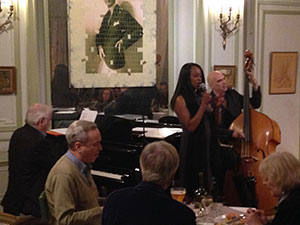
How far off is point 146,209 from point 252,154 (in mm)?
2143

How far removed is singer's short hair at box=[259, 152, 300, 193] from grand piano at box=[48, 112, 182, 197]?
1691mm

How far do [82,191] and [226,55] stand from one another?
3682 mm

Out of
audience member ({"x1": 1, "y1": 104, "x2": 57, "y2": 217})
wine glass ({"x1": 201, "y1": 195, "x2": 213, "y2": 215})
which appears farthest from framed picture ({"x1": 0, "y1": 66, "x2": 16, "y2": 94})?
wine glass ({"x1": 201, "y1": 195, "x2": 213, "y2": 215})

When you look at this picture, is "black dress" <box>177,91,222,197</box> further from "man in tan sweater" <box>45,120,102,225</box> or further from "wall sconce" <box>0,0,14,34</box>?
"wall sconce" <box>0,0,14,34</box>

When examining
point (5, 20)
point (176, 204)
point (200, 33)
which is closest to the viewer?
point (176, 204)

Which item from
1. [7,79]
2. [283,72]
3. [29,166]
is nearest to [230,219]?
[29,166]

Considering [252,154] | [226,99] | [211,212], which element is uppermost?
[226,99]

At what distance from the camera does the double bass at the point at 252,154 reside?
12.5 ft

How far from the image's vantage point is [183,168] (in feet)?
13.3

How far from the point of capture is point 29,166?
337 centimetres

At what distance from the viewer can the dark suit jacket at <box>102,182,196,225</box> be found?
1.88 metres

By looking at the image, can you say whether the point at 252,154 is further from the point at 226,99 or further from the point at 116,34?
the point at 116,34

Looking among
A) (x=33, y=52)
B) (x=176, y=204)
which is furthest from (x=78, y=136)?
(x=33, y=52)

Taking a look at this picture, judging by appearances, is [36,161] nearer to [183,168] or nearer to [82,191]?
[82,191]
